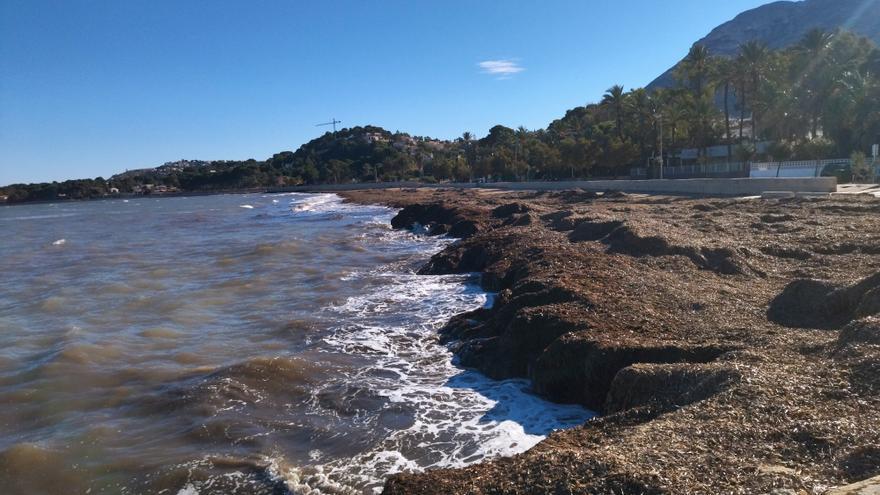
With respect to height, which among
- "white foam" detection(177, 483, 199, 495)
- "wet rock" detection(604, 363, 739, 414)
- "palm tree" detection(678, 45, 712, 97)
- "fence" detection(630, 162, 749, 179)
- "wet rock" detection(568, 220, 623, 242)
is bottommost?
"white foam" detection(177, 483, 199, 495)

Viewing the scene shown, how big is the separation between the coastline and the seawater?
2.97ft

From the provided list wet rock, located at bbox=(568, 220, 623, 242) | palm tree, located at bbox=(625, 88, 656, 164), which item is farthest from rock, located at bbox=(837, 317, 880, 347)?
palm tree, located at bbox=(625, 88, 656, 164)

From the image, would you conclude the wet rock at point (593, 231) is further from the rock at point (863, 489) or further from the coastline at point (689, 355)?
the rock at point (863, 489)

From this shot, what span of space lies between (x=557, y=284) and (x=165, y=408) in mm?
6546

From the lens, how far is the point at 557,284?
11391mm

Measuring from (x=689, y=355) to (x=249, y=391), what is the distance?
242 inches

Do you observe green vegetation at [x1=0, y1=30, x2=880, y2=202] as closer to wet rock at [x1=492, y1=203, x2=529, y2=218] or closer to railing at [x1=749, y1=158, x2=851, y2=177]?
railing at [x1=749, y1=158, x2=851, y2=177]

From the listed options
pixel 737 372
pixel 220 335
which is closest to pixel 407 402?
pixel 737 372

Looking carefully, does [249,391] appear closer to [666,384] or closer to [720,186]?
[666,384]

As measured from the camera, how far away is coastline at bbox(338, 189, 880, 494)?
445 cm

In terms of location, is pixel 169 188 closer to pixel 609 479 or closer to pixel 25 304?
pixel 25 304

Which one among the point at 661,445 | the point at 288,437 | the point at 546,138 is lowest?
the point at 288,437

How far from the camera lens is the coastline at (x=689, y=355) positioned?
4453 millimetres

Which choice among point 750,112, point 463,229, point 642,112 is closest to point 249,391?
point 463,229
